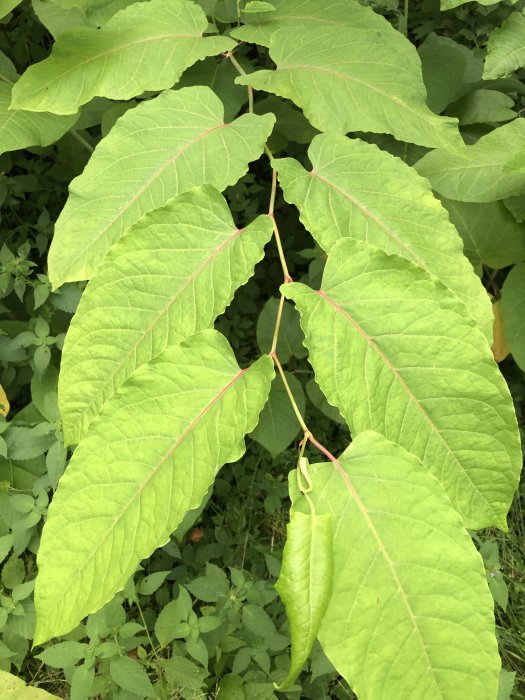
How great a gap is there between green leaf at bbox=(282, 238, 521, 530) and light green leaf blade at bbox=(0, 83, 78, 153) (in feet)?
2.14

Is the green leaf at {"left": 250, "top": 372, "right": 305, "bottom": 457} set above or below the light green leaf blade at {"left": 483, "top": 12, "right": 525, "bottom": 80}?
below

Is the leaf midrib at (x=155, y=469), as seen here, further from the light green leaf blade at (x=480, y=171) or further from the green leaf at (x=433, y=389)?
the light green leaf blade at (x=480, y=171)

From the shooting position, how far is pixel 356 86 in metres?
1.02

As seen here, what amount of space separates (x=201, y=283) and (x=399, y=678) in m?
0.49

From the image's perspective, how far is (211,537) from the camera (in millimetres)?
1941

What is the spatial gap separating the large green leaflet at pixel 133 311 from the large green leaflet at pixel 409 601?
0.29m

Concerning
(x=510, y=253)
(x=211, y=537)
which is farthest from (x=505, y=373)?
(x=211, y=537)

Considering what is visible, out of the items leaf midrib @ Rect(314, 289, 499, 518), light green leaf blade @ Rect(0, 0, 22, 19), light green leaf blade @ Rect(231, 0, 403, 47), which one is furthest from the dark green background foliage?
leaf midrib @ Rect(314, 289, 499, 518)

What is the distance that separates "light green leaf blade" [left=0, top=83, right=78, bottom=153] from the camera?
109 cm

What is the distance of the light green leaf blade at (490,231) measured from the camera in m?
1.36

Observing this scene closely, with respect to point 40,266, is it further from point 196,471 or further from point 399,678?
point 399,678

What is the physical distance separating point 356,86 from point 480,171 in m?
0.33

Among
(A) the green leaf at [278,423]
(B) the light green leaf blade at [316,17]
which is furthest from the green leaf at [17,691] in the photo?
(B) the light green leaf blade at [316,17]

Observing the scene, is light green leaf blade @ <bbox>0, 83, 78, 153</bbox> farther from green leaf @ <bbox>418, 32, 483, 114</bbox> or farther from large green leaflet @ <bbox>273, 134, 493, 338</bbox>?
green leaf @ <bbox>418, 32, 483, 114</bbox>
